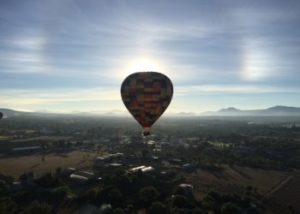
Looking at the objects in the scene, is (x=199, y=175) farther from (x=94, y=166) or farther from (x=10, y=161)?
(x=10, y=161)

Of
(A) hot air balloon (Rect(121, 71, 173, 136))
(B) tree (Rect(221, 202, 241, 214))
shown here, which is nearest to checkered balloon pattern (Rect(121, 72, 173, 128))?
(A) hot air balloon (Rect(121, 71, 173, 136))

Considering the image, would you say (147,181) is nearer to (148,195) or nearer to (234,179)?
(148,195)

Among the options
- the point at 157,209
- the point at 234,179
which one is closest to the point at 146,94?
the point at 157,209

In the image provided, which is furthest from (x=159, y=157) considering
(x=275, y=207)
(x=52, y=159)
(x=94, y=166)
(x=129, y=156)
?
(x=275, y=207)

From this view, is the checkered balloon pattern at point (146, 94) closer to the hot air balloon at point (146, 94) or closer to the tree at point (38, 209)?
the hot air balloon at point (146, 94)

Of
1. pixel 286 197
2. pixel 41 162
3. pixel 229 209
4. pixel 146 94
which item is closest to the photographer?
pixel 229 209

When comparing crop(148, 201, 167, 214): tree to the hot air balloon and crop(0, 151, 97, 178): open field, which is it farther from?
crop(0, 151, 97, 178): open field
